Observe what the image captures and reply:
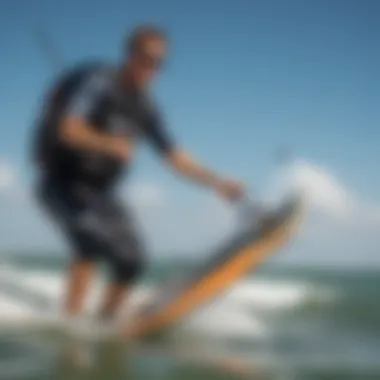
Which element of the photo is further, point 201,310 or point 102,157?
point 201,310

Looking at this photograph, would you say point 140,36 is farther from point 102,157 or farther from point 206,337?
point 206,337

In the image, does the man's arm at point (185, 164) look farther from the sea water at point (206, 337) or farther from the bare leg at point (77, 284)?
the bare leg at point (77, 284)

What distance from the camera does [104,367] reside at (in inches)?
98.9

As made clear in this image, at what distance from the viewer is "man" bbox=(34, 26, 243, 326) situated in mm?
2529

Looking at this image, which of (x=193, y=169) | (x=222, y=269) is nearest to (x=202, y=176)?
(x=193, y=169)

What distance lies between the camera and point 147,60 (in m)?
2.57

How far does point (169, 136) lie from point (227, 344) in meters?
0.52

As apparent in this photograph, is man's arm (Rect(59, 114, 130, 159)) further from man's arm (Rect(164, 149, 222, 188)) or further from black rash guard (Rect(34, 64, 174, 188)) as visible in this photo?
man's arm (Rect(164, 149, 222, 188))

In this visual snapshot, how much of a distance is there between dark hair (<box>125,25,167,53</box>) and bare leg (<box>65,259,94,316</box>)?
498mm

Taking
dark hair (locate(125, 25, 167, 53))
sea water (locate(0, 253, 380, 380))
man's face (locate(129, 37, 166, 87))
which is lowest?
sea water (locate(0, 253, 380, 380))

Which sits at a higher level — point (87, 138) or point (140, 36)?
point (140, 36)

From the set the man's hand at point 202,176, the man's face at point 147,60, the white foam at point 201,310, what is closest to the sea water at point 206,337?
the white foam at point 201,310

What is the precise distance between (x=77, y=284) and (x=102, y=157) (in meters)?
0.30

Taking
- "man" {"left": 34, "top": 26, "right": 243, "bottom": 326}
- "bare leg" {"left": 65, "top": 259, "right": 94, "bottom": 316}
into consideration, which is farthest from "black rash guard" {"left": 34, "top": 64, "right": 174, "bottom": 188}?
"bare leg" {"left": 65, "top": 259, "right": 94, "bottom": 316}
